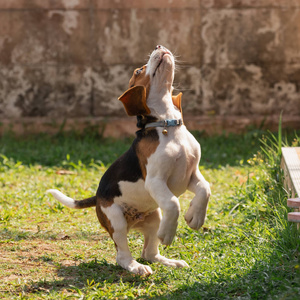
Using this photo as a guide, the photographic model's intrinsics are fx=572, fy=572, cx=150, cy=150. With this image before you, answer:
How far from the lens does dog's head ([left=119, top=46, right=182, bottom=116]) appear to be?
3.73m

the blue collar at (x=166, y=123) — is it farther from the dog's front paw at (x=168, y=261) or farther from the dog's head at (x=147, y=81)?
the dog's front paw at (x=168, y=261)

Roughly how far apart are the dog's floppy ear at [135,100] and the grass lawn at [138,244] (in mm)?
1091

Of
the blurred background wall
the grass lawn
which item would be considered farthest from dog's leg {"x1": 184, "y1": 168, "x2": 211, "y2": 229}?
the blurred background wall

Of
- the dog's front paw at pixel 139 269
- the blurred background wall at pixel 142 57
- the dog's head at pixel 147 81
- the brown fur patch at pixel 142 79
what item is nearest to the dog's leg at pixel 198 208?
the dog's front paw at pixel 139 269

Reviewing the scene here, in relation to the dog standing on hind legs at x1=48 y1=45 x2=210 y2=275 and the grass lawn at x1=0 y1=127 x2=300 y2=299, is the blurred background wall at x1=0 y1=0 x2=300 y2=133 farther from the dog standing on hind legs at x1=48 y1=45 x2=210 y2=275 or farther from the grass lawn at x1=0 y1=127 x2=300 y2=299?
the dog standing on hind legs at x1=48 y1=45 x2=210 y2=275

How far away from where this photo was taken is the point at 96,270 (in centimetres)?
398

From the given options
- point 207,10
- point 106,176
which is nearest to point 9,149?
point 207,10

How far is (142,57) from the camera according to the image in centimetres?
903

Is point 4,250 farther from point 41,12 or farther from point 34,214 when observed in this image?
point 41,12

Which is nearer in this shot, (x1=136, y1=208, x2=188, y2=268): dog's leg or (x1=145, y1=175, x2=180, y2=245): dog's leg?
(x1=145, y1=175, x2=180, y2=245): dog's leg

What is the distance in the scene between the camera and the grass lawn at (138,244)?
3443 mm

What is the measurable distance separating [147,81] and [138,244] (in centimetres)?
146

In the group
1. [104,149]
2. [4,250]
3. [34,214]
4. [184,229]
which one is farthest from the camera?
[104,149]

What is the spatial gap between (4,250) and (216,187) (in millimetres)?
2890
